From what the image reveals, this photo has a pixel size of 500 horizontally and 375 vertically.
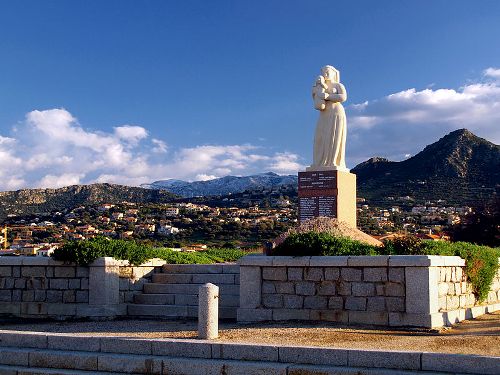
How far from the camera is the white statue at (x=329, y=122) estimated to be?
22.5 m

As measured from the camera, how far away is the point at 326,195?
2105 centimetres

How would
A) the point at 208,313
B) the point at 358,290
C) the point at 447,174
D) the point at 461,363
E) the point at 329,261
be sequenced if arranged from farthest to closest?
the point at 447,174 → the point at 329,261 → the point at 358,290 → the point at 208,313 → the point at 461,363

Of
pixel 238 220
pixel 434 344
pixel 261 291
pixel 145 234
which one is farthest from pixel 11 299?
pixel 238 220

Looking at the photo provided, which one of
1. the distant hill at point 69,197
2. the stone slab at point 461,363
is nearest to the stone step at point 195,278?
the stone slab at point 461,363

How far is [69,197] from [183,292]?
4769 cm

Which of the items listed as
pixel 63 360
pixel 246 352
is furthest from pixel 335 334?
pixel 63 360

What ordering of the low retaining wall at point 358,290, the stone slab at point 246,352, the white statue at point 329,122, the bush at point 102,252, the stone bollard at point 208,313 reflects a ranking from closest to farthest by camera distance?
the stone slab at point 246,352 < the stone bollard at point 208,313 < the low retaining wall at point 358,290 < the bush at point 102,252 < the white statue at point 329,122

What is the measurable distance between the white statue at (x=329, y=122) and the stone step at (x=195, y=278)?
9632 millimetres

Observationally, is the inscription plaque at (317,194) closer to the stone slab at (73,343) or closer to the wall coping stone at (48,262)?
the wall coping stone at (48,262)

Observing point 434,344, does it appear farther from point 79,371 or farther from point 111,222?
→ point 111,222

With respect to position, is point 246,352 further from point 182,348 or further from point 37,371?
point 37,371

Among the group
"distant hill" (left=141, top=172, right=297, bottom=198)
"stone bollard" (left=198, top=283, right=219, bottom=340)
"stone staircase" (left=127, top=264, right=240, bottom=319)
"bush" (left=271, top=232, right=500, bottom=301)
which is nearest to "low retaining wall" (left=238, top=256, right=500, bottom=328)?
"bush" (left=271, top=232, right=500, bottom=301)

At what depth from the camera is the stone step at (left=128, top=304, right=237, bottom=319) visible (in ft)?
38.9

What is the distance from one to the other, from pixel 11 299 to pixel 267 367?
8.20m
